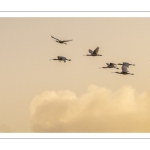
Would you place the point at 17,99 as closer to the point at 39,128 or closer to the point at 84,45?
the point at 39,128

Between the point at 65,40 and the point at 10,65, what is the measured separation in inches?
21.9

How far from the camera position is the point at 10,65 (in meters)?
2.67

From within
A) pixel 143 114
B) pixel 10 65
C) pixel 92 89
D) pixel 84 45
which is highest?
pixel 84 45

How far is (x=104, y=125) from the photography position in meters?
2.60

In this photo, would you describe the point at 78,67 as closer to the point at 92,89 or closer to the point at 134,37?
the point at 92,89

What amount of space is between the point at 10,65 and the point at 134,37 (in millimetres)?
1166
